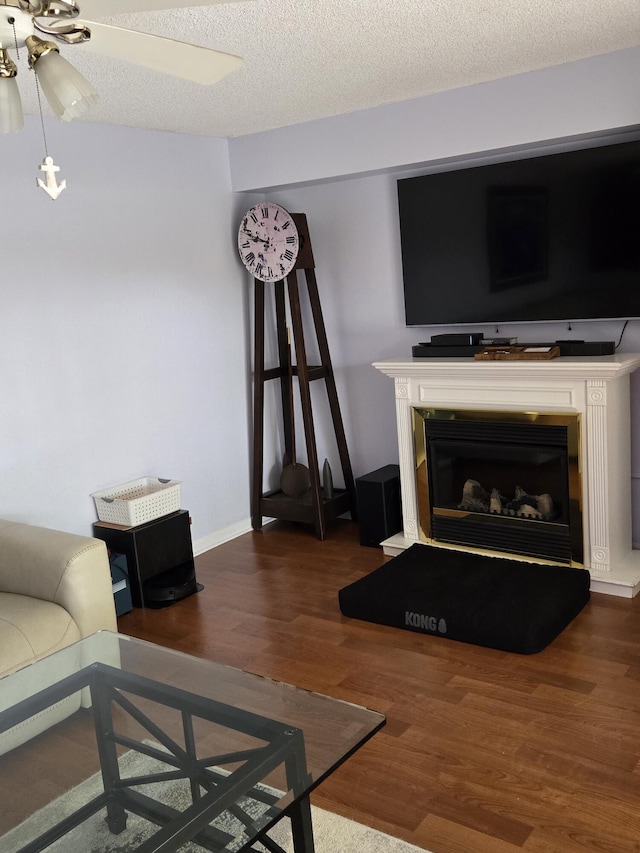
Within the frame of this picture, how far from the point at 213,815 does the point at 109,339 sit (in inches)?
110

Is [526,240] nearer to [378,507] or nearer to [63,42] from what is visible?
[378,507]

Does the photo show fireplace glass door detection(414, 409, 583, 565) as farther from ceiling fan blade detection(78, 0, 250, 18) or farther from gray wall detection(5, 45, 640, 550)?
ceiling fan blade detection(78, 0, 250, 18)

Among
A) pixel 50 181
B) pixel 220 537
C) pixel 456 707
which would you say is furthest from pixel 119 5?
pixel 220 537

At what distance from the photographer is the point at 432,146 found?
3.93 meters

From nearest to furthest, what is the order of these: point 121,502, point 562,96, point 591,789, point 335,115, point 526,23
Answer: point 591,789, point 526,23, point 562,96, point 121,502, point 335,115

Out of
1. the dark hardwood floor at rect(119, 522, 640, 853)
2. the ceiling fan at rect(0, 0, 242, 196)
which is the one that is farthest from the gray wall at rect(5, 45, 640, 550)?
the ceiling fan at rect(0, 0, 242, 196)

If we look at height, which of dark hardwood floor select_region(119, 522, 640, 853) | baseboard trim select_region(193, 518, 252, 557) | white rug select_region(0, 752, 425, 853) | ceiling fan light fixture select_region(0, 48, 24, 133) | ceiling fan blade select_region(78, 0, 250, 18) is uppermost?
ceiling fan blade select_region(78, 0, 250, 18)

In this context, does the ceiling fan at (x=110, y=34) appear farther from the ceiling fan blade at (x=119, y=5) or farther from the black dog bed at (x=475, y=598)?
the black dog bed at (x=475, y=598)

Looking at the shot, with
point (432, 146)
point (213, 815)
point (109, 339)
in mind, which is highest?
point (432, 146)

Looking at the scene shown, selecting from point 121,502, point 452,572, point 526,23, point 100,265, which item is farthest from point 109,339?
point 526,23

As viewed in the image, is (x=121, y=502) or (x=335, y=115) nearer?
(x=121, y=502)

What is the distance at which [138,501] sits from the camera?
385 centimetres

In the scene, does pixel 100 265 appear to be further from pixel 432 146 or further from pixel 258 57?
pixel 432 146

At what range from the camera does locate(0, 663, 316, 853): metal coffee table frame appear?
1652mm
